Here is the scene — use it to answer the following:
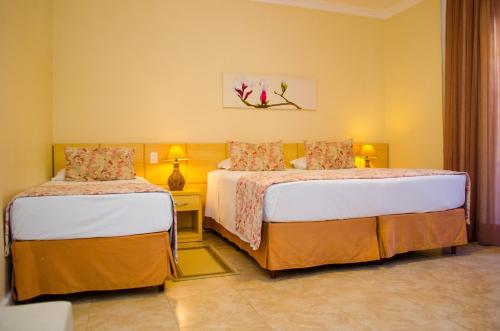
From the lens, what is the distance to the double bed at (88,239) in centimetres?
226

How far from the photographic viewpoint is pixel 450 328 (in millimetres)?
1968

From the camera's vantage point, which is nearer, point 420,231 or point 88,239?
point 88,239

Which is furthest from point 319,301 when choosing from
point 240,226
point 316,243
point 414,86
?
point 414,86

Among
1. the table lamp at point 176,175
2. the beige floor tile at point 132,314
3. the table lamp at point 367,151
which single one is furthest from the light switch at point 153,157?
the table lamp at point 367,151

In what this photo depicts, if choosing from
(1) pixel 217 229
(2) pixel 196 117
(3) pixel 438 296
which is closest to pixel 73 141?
(2) pixel 196 117

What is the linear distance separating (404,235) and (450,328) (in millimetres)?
1229

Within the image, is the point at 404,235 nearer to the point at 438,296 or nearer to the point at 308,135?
the point at 438,296

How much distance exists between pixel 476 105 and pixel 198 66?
9.55ft

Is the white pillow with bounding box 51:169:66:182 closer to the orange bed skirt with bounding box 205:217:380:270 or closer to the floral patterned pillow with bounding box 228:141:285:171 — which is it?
the floral patterned pillow with bounding box 228:141:285:171

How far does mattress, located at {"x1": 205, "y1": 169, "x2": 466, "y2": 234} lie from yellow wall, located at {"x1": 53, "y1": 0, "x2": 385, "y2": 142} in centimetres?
135

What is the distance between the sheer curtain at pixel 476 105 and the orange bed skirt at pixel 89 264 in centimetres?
302

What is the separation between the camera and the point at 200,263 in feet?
10.5

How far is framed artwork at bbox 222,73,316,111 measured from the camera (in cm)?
464

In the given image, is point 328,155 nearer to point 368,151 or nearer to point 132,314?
point 368,151
